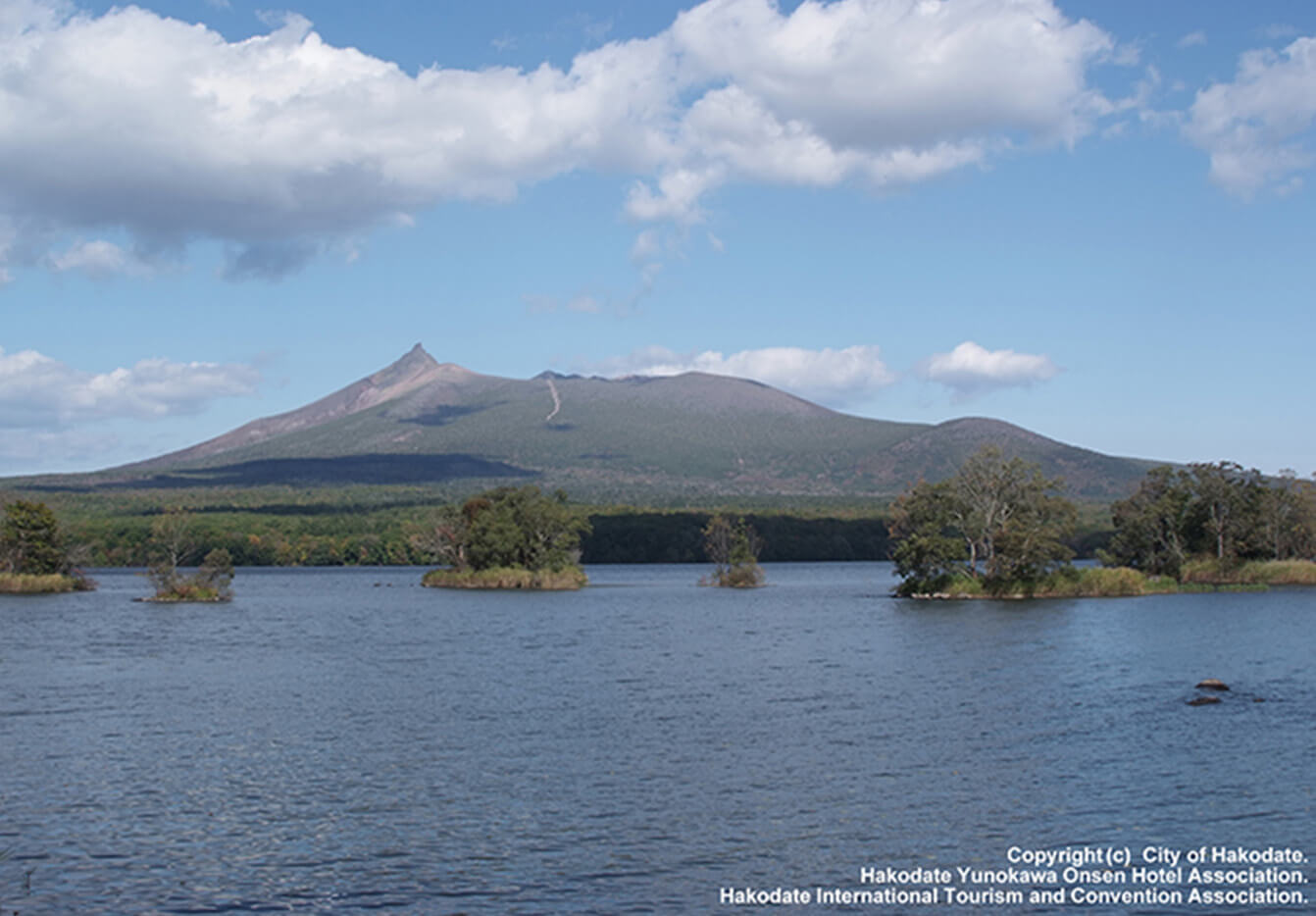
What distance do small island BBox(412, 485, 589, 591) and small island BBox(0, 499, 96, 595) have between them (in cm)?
3069

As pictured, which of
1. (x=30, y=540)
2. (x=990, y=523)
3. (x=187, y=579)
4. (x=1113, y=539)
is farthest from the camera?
(x=1113, y=539)

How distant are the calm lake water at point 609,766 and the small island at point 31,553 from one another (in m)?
44.6

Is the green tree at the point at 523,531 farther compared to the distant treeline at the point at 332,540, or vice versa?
the distant treeline at the point at 332,540

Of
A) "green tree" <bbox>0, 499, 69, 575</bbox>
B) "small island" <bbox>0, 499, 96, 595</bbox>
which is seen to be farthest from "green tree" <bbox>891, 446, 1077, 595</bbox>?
"small island" <bbox>0, 499, 96, 595</bbox>

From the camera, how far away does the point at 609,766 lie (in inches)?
1051

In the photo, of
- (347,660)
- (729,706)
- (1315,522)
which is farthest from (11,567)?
(1315,522)

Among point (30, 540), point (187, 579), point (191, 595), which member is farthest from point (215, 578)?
point (30, 540)

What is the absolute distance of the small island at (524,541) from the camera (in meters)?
109

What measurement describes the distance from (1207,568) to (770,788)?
86.9 meters

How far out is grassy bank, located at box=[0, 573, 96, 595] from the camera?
98.7 meters

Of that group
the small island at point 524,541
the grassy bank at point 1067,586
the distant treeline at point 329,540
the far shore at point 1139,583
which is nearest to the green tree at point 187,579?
the small island at point 524,541

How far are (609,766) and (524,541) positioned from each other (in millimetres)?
Result: 86124

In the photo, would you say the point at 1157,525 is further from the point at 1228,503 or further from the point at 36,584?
the point at 36,584

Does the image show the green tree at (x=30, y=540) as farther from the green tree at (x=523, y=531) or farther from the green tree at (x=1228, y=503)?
the green tree at (x=1228, y=503)
